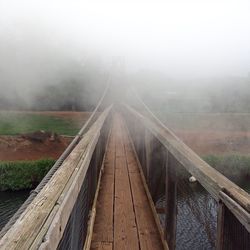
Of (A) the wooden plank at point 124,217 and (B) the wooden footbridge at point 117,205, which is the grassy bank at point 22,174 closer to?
(B) the wooden footbridge at point 117,205

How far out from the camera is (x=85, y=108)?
149ft

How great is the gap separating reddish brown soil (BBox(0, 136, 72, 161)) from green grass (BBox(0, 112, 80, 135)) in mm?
4857

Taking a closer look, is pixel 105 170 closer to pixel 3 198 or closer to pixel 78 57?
pixel 3 198

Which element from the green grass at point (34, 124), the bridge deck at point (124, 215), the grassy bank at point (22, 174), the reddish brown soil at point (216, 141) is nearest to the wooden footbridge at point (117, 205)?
the bridge deck at point (124, 215)

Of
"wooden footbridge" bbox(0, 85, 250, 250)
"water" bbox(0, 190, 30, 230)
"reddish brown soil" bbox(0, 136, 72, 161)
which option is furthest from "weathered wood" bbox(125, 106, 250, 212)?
"reddish brown soil" bbox(0, 136, 72, 161)

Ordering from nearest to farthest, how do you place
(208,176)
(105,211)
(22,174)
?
(208,176) < (105,211) < (22,174)

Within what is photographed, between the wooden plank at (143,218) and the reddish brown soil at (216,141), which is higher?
the wooden plank at (143,218)

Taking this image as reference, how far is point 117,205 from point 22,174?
13963 mm

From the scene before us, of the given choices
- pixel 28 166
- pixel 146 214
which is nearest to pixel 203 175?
pixel 146 214

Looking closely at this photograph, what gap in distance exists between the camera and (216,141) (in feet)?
94.8

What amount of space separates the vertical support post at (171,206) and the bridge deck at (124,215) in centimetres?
21

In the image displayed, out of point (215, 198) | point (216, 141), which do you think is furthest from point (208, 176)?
point (216, 141)

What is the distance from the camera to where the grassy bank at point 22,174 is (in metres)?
17.4

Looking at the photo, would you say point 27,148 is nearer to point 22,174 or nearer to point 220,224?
point 22,174
